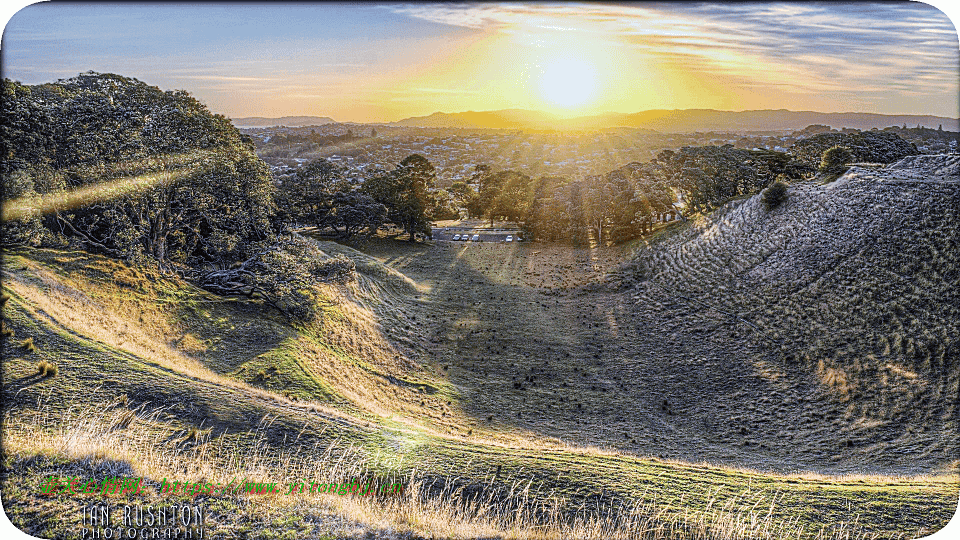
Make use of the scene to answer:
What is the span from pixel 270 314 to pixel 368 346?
5027 mm

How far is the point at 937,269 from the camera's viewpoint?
74.0 feet

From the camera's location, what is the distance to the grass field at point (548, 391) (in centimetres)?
843

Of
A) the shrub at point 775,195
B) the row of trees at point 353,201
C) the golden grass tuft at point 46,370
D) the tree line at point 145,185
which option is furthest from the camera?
the row of trees at point 353,201

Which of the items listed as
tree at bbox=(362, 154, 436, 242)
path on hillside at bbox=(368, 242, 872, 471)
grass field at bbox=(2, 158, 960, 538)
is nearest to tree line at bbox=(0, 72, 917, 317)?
grass field at bbox=(2, 158, 960, 538)

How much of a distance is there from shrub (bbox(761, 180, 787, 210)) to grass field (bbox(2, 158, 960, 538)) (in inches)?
34.6

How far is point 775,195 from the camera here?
3881cm

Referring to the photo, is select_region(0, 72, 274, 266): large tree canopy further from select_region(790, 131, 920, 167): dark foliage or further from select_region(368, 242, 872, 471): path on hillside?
select_region(790, 131, 920, 167): dark foliage

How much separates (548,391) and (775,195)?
94.5ft

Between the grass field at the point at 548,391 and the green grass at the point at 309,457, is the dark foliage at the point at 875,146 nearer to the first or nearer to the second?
the grass field at the point at 548,391

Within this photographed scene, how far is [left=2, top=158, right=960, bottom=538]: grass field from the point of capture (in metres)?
8.43

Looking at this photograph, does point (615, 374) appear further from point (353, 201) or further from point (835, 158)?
point (353, 201)

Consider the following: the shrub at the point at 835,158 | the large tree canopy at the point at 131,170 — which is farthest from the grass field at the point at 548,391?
the shrub at the point at 835,158

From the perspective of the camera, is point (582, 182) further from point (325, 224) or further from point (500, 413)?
point (500, 413)

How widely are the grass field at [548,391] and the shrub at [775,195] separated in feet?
2.88
